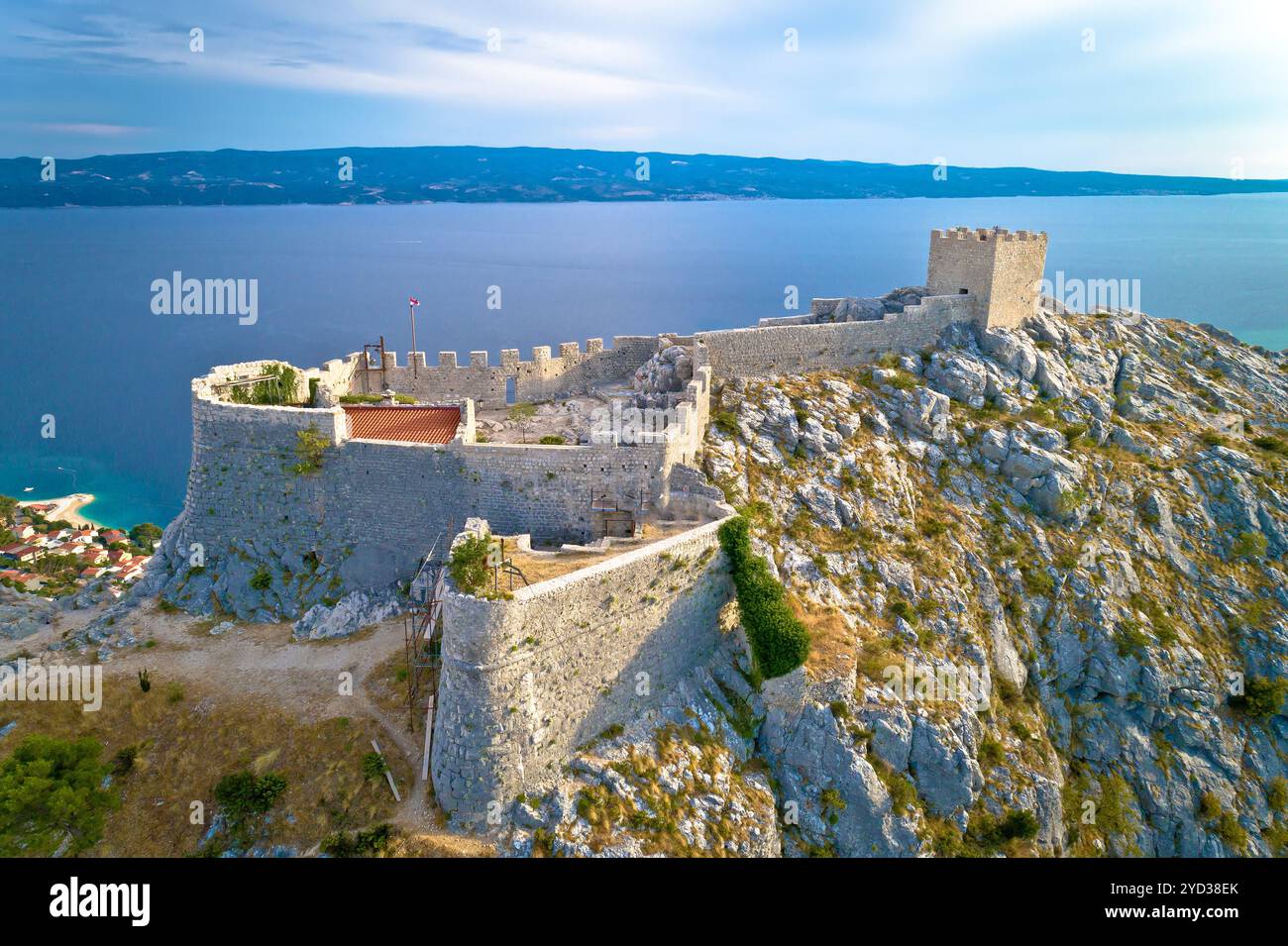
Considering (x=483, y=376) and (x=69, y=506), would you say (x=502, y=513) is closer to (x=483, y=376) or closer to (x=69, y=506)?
(x=483, y=376)

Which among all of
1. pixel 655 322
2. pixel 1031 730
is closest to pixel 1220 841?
pixel 1031 730

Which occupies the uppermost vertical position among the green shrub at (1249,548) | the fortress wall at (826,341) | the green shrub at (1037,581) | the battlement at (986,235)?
the battlement at (986,235)

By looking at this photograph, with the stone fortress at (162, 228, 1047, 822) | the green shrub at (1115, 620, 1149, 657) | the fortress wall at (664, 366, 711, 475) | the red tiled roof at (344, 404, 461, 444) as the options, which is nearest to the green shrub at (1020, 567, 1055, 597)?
the green shrub at (1115, 620, 1149, 657)

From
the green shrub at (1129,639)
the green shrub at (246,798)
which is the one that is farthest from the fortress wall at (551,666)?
the green shrub at (1129,639)

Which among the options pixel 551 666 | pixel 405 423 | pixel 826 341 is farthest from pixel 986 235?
pixel 551 666

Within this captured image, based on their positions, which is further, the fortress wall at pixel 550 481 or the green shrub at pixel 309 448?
the green shrub at pixel 309 448

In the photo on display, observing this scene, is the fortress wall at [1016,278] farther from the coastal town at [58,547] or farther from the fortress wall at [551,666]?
the coastal town at [58,547]
